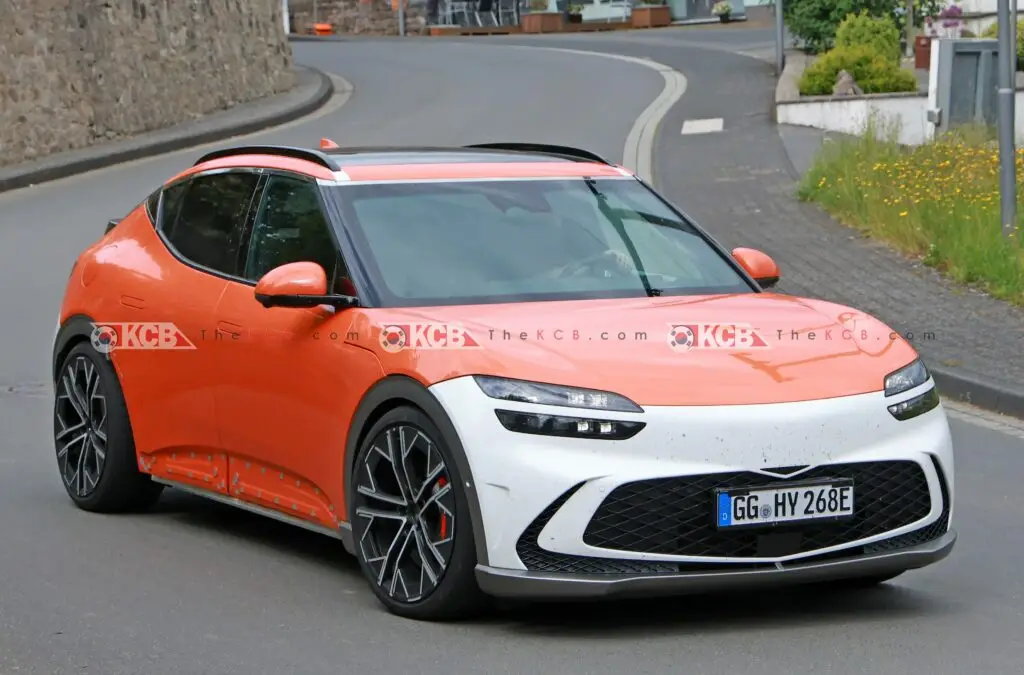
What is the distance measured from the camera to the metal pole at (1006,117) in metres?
14.6

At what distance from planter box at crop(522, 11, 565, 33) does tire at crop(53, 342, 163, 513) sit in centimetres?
6215

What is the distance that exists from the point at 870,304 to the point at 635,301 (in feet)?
25.2

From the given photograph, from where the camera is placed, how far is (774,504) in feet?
19.9

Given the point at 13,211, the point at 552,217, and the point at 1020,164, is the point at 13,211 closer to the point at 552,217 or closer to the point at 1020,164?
the point at 1020,164

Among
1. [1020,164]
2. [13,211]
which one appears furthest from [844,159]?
[13,211]

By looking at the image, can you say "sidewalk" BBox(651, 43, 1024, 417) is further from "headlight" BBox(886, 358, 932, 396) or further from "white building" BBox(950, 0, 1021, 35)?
"white building" BBox(950, 0, 1021, 35)

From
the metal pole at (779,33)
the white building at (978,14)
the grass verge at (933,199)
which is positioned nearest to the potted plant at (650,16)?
the white building at (978,14)

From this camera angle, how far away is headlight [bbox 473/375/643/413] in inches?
236

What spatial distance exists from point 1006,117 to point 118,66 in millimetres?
19204

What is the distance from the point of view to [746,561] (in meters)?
6.11

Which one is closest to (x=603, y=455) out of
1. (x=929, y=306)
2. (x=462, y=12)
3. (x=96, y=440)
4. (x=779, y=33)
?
(x=96, y=440)

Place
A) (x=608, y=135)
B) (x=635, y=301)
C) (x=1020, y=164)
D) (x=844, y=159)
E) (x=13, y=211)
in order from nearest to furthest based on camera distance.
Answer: (x=635, y=301) < (x=1020, y=164) < (x=844, y=159) < (x=13, y=211) < (x=608, y=135)

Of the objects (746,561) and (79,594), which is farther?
(79,594)

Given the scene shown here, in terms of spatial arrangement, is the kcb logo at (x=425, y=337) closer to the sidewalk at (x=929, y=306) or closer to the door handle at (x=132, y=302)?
the door handle at (x=132, y=302)
